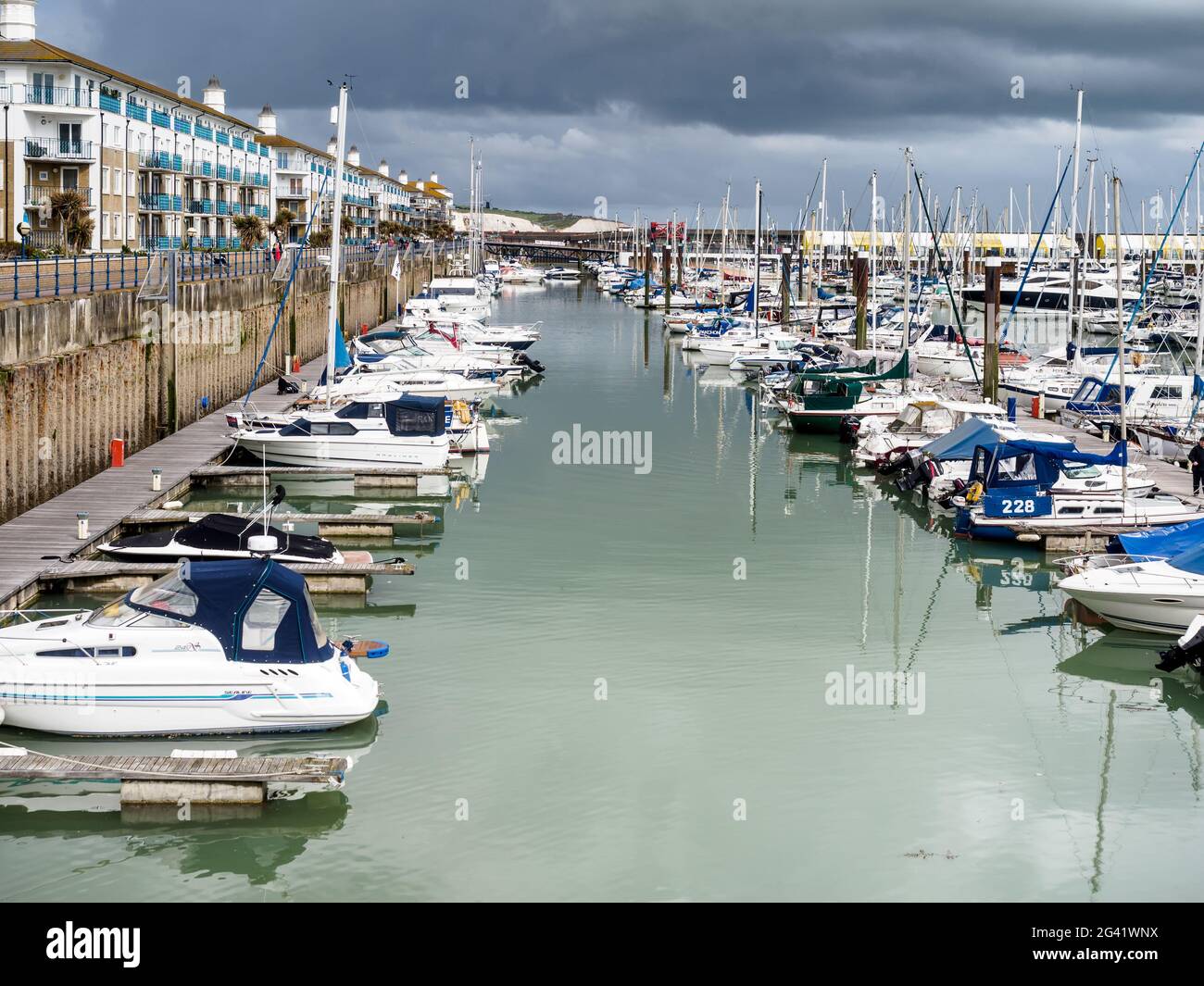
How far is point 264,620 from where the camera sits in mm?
20828

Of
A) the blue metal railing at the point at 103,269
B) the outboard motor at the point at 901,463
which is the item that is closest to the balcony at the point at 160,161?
the blue metal railing at the point at 103,269

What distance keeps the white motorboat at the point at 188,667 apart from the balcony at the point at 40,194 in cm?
5855

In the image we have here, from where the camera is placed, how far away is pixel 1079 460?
3553 centimetres

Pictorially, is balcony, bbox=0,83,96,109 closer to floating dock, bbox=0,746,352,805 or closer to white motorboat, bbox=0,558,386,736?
white motorboat, bbox=0,558,386,736

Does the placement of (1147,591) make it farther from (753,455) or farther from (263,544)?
(753,455)

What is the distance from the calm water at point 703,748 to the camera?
17.9 m

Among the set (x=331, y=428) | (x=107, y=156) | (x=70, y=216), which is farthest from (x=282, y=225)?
(x=331, y=428)

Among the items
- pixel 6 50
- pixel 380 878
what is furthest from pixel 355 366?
pixel 380 878

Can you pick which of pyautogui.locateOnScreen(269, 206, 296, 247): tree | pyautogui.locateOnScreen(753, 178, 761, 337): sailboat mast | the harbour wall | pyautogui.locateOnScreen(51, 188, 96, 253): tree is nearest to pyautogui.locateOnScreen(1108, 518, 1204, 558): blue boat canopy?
the harbour wall

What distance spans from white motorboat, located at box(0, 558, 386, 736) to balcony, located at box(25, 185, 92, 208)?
58.6 meters

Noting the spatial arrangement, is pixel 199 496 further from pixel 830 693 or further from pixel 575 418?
pixel 575 418

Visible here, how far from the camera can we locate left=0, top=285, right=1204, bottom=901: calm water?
1788cm

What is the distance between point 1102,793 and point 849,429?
32793mm
